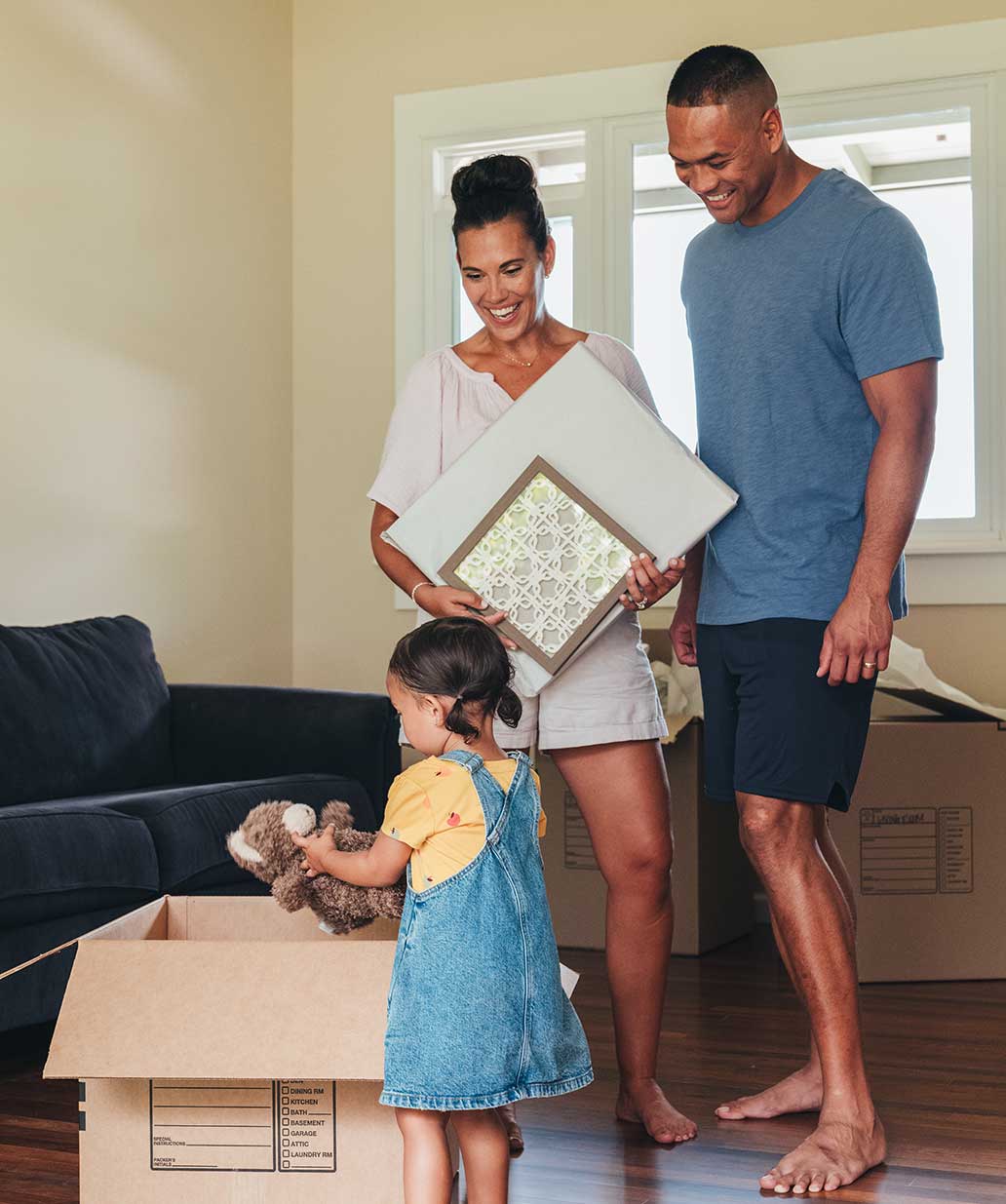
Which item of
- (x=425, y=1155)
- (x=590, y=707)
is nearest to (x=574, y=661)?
(x=590, y=707)

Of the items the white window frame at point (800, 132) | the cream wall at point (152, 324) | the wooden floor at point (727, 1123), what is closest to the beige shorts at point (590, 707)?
the wooden floor at point (727, 1123)

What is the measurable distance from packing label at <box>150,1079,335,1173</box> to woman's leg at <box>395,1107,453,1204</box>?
110mm

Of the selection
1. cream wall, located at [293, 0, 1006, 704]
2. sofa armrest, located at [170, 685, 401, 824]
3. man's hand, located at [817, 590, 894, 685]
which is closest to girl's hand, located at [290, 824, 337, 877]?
man's hand, located at [817, 590, 894, 685]

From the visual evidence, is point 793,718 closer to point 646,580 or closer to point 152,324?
point 646,580

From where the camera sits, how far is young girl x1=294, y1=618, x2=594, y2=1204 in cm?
144

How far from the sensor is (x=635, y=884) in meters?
2.06

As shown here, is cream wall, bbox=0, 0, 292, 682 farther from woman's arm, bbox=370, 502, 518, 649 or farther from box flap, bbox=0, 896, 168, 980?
box flap, bbox=0, 896, 168, 980

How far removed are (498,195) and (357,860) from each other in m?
0.95

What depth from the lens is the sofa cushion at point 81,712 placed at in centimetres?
284

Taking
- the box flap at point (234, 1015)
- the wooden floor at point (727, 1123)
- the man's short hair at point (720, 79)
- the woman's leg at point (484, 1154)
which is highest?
the man's short hair at point (720, 79)

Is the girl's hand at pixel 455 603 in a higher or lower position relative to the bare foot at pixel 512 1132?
higher

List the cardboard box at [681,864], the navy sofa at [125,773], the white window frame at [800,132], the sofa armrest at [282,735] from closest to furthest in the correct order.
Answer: the navy sofa at [125,773], the sofa armrest at [282,735], the cardboard box at [681,864], the white window frame at [800,132]

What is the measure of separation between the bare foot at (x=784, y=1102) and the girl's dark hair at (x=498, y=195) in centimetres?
131

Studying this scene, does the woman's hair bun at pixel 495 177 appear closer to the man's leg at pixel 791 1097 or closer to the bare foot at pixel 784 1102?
the man's leg at pixel 791 1097
